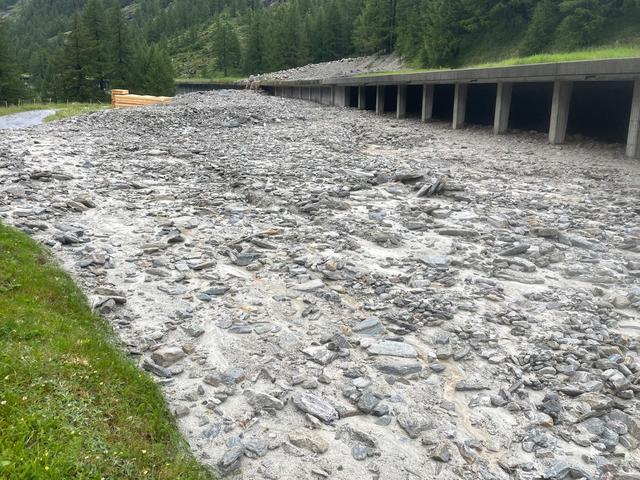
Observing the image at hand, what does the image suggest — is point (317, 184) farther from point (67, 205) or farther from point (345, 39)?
point (345, 39)

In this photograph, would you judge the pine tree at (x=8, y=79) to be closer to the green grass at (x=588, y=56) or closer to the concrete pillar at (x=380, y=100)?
the concrete pillar at (x=380, y=100)

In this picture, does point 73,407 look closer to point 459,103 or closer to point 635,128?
point 635,128

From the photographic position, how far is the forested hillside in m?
49.5

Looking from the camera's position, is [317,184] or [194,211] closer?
[194,211]

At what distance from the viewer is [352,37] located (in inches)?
4136

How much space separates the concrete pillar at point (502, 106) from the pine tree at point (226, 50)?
107 meters

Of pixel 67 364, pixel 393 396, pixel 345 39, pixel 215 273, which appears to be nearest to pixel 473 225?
pixel 215 273

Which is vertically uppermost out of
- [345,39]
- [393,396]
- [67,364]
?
[345,39]

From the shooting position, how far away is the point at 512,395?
711 cm

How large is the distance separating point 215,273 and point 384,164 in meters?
12.1

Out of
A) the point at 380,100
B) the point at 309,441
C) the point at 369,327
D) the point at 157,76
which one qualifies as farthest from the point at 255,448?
the point at 157,76

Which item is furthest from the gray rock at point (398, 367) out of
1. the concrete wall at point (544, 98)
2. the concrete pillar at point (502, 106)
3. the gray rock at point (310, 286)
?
the concrete pillar at point (502, 106)

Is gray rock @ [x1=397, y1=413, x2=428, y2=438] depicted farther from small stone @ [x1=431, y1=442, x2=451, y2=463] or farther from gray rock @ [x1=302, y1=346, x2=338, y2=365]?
gray rock @ [x1=302, y1=346, x2=338, y2=365]

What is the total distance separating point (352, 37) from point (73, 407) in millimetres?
108290
